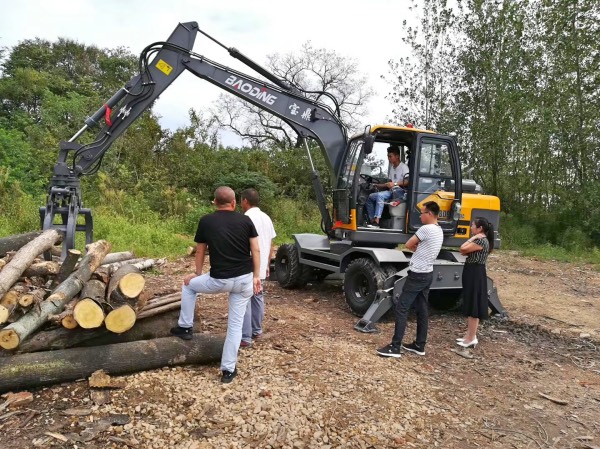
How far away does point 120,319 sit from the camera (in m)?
4.04

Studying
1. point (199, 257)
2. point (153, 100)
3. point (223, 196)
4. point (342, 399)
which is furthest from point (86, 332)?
point (153, 100)

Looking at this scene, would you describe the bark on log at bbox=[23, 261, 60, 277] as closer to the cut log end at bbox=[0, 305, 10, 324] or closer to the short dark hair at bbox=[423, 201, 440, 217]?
the cut log end at bbox=[0, 305, 10, 324]

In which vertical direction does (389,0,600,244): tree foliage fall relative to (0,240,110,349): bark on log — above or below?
A: above

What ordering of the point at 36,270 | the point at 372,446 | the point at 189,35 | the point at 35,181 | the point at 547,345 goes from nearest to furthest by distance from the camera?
the point at 372,446
the point at 36,270
the point at 547,345
the point at 189,35
the point at 35,181

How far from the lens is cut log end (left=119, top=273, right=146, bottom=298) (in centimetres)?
423

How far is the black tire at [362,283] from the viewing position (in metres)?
6.40

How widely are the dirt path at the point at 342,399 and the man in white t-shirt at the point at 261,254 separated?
0.62 feet

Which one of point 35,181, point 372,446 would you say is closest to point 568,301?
point 372,446

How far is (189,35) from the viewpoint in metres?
7.21

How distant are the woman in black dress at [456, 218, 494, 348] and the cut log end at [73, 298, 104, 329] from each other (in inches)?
158

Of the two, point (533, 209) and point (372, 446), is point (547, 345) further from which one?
point (533, 209)

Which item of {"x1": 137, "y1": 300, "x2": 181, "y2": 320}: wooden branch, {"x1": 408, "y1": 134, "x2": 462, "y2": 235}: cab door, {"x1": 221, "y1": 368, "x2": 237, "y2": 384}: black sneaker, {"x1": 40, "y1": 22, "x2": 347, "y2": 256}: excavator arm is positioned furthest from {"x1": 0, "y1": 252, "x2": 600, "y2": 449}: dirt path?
{"x1": 40, "y1": 22, "x2": 347, "y2": 256}: excavator arm

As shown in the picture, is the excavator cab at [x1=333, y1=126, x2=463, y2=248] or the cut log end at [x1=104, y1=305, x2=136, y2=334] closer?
the cut log end at [x1=104, y1=305, x2=136, y2=334]

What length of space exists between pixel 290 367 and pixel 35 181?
14.2 metres
